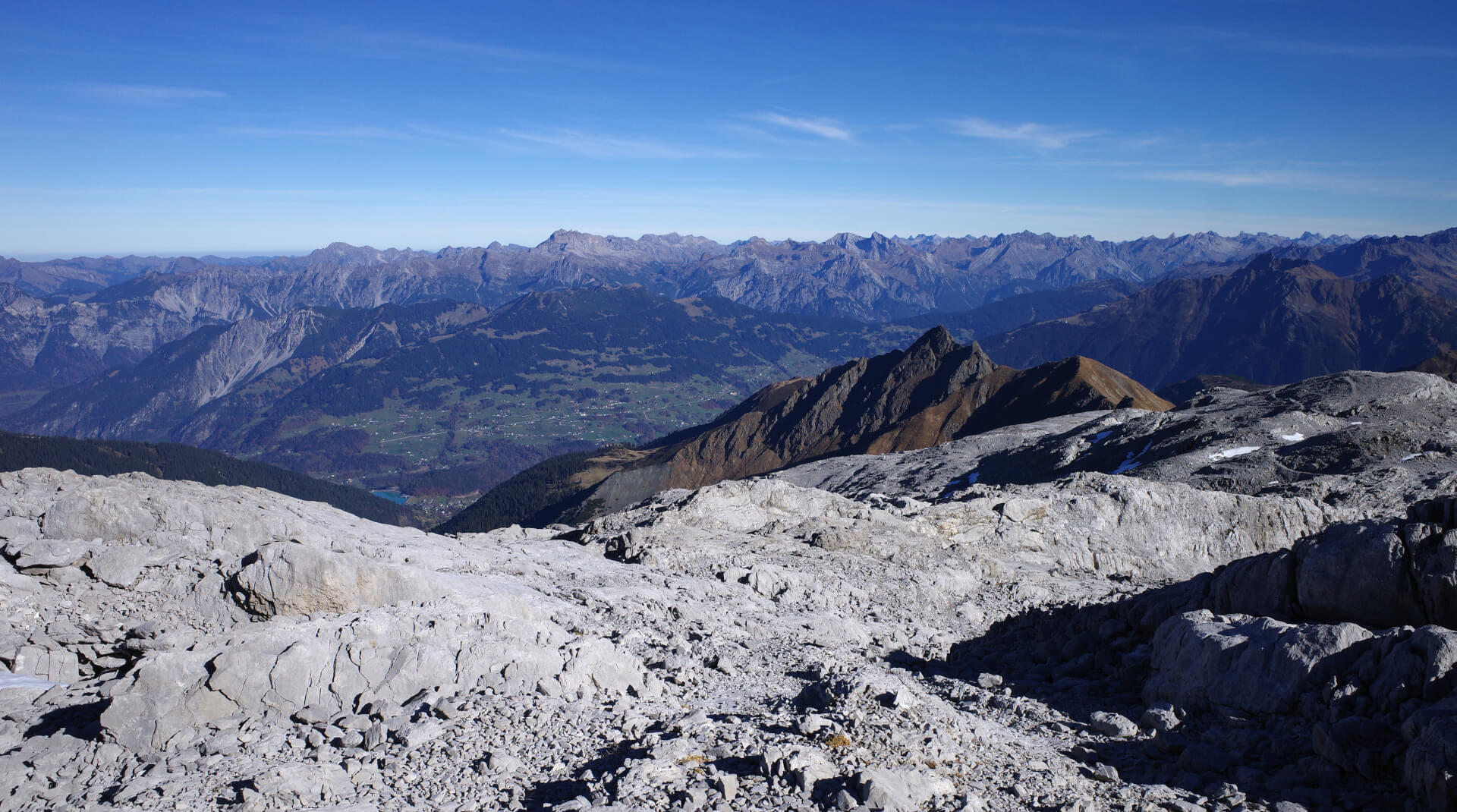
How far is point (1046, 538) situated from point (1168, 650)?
20751 mm

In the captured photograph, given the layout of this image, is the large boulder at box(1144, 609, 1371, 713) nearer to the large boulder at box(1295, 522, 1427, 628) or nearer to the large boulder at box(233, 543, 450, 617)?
the large boulder at box(1295, 522, 1427, 628)

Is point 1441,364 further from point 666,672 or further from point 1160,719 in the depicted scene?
point 666,672

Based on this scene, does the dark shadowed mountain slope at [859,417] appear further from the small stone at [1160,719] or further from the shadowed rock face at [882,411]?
the small stone at [1160,719]

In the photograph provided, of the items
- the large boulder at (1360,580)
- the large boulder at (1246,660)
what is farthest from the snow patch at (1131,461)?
the large boulder at (1246,660)

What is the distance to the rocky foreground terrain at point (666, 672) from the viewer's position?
12781mm

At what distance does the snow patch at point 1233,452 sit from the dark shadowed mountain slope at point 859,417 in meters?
77.1

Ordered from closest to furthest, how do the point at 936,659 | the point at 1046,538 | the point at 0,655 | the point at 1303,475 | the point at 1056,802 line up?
the point at 1056,802 → the point at 0,655 → the point at 936,659 → the point at 1046,538 → the point at 1303,475

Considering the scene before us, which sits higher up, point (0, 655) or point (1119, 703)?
point (0, 655)

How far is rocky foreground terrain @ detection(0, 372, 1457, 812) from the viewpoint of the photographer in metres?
12.8

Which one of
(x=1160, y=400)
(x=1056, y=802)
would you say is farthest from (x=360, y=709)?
(x=1160, y=400)

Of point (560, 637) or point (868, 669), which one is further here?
point (868, 669)

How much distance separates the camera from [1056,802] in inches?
507

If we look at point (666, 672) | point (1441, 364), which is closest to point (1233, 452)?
point (666, 672)

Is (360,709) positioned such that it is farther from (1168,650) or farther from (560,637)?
(1168,650)
